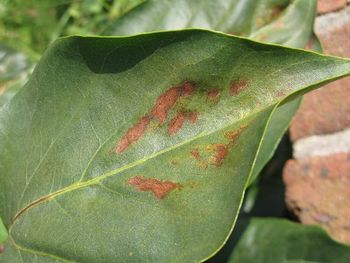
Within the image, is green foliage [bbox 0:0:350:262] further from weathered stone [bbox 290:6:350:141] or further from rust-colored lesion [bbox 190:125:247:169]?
weathered stone [bbox 290:6:350:141]

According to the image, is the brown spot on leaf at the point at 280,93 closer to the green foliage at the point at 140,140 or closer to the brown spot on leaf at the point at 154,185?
the green foliage at the point at 140,140

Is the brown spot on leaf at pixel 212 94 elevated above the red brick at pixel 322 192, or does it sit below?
above

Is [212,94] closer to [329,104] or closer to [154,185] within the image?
[154,185]

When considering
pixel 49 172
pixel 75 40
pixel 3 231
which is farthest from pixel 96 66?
pixel 3 231

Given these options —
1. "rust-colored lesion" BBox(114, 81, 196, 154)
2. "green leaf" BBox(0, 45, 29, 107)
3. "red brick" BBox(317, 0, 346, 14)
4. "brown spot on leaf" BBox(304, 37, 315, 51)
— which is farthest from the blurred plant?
"rust-colored lesion" BBox(114, 81, 196, 154)

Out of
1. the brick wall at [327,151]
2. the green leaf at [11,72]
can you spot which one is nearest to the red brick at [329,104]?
the brick wall at [327,151]
